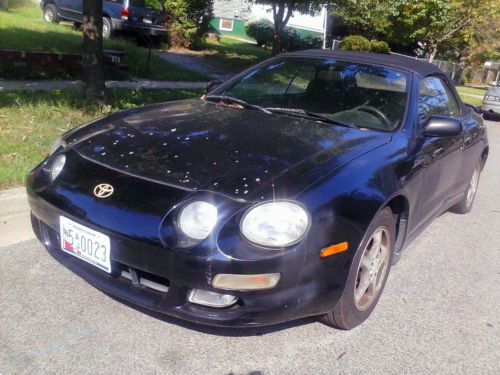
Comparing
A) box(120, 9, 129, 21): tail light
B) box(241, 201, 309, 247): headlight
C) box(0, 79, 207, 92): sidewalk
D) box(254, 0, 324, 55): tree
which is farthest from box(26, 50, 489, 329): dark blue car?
box(120, 9, 129, 21): tail light

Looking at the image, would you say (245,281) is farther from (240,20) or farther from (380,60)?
(240,20)

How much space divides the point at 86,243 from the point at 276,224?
38.5 inches

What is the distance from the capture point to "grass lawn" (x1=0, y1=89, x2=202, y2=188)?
4.88 m

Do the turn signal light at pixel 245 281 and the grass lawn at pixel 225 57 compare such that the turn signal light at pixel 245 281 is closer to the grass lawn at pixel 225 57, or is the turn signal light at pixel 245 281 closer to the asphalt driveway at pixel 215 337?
the asphalt driveway at pixel 215 337

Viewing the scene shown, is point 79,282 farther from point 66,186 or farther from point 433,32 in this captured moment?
point 433,32

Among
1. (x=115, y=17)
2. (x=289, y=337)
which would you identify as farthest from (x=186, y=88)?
(x=289, y=337)

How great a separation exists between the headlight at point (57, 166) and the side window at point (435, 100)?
7.68ft

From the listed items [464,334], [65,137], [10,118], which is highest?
[65,137]

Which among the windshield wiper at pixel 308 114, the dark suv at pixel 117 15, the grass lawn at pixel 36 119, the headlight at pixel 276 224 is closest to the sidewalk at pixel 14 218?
the grass lawn at pixel 36 119

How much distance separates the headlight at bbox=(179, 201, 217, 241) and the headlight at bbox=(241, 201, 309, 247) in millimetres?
152

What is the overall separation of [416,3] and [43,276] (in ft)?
62.4

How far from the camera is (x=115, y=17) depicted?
14.6 metres

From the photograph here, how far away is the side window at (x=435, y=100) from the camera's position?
3908 millimetres

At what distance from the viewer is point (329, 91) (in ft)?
13.3
